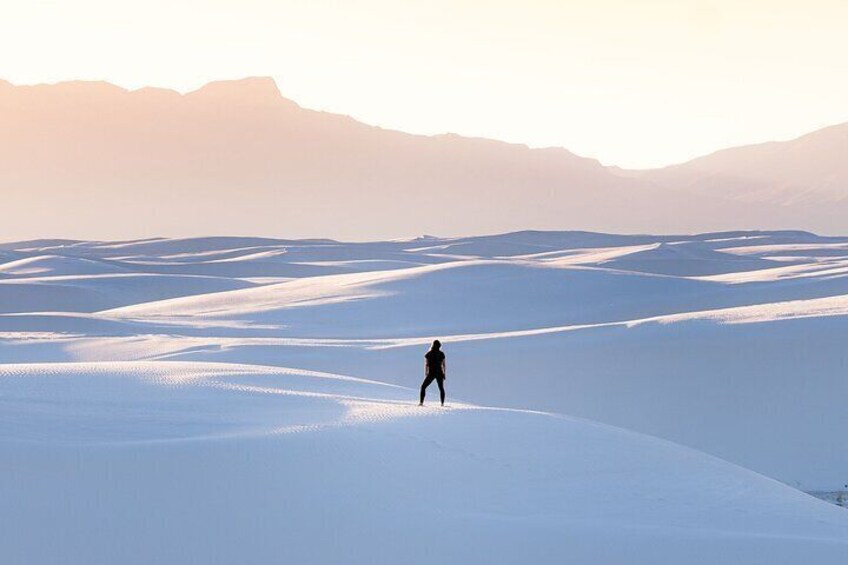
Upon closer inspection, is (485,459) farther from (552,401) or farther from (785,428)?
(552,401)

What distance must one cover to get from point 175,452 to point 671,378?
12.4 meters

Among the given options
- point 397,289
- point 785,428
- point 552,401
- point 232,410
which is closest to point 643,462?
point 232,410

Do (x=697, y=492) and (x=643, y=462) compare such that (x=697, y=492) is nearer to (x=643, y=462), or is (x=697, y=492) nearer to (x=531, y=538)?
(x=643, y=462)

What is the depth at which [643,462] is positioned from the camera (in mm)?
9406

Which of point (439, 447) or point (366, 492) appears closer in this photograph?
point (366, 492)

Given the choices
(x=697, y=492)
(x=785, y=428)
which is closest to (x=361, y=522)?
(x=697, y=492)

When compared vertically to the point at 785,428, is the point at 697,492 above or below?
above

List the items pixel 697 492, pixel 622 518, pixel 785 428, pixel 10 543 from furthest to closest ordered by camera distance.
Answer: pixel 785 428
pixel 697 492
pixel 622 518
pixel 10 543

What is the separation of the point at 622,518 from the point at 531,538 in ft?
2.67

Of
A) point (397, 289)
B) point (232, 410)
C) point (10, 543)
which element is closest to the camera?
point (10, 543)

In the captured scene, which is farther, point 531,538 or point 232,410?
point 232,410

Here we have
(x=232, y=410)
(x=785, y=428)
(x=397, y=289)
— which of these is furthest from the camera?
(x=397, y=289)

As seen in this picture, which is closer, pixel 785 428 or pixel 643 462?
pixel 643 462

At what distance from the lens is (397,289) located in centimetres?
3412
